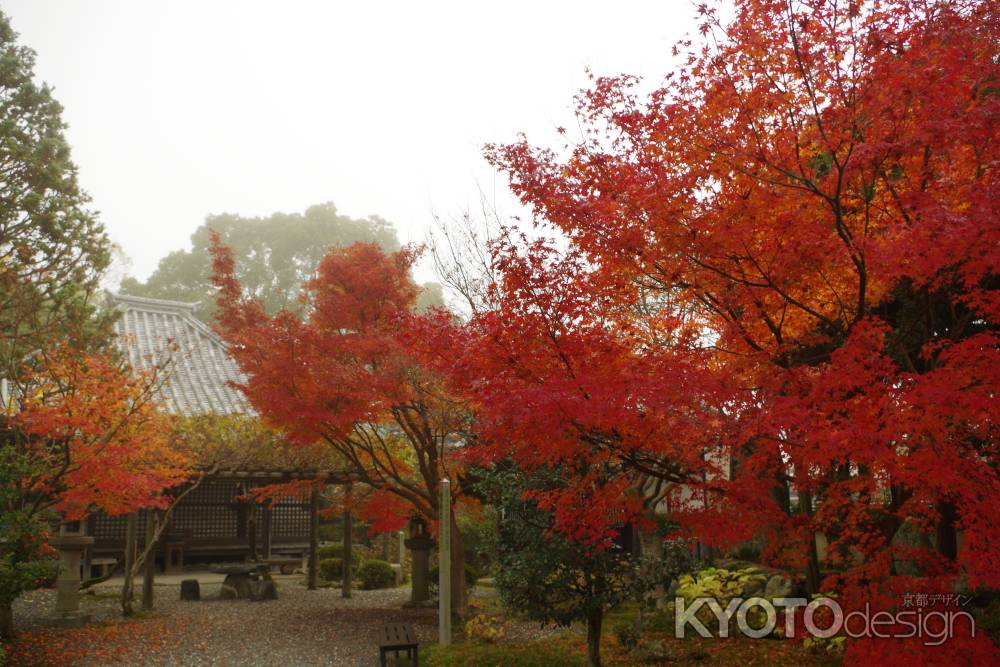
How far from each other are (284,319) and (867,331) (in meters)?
8.01

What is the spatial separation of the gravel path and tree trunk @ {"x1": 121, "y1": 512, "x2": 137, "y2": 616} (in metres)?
0.32

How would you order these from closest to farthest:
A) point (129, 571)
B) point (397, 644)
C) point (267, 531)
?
point (397, 644)
point (129, 571)
point (267, 531)

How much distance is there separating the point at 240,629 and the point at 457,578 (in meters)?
3.51

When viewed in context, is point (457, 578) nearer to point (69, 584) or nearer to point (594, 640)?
point (594, 640)

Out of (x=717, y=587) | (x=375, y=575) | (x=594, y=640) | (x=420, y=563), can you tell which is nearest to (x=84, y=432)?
(x=420, y=563)

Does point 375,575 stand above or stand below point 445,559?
below

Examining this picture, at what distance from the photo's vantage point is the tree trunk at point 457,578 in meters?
12.2

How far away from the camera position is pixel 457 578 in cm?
1257

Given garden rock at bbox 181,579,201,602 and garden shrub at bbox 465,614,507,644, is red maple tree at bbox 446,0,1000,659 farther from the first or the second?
garden rock at bbox 181,579,201,602

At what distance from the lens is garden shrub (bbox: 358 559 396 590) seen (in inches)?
720

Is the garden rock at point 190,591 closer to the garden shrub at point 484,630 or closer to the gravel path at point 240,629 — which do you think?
the gravel path at point 240,629

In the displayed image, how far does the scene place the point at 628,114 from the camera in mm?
6387

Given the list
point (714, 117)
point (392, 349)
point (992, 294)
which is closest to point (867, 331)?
point (992, 294)

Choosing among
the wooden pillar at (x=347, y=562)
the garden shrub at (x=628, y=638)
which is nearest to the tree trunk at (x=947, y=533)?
the garden shrub at (x=628, y=638)
